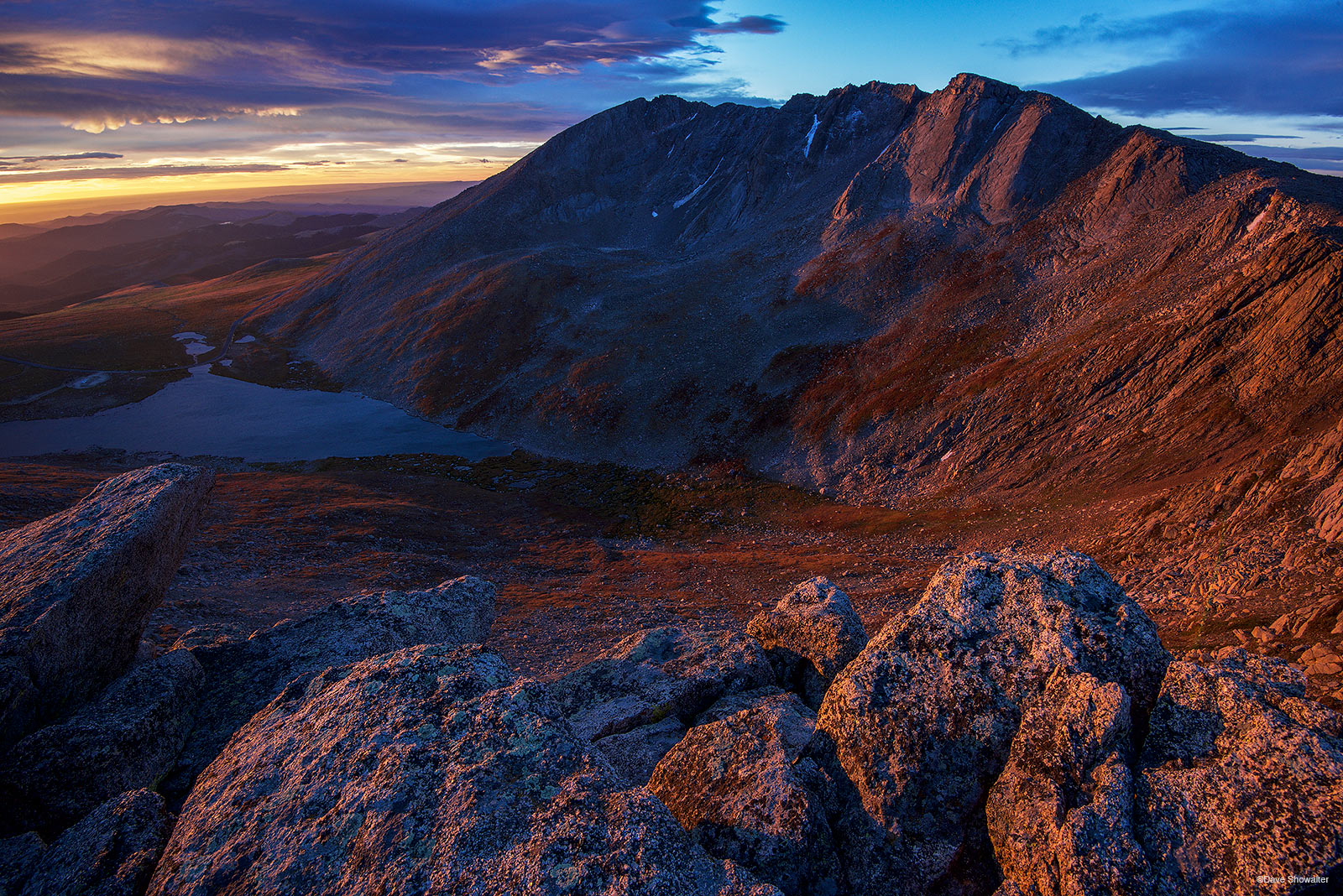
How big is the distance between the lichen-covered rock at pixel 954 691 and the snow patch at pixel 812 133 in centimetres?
12584

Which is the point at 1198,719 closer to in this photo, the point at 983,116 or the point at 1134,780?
the point at 1134,780

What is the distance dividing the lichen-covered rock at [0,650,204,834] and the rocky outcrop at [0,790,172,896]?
1293 millimetres

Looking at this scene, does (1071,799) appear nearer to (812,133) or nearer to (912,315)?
(912,315)

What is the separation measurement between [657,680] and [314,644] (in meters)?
9.11

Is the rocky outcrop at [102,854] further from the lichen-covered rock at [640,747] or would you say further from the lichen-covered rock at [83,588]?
the lichen-covered rock at [640,747]

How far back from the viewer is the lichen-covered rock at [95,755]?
1166 cm

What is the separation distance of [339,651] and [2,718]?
6013 millimetres

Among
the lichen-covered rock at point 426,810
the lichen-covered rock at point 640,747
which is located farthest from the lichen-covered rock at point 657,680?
the lichen-covered rock at point 426,810

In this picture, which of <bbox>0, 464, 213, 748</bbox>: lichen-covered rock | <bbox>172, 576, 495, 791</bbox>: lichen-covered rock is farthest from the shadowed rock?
<bbox>0, 464, 213, 748</bbox>: lichen-covered rock

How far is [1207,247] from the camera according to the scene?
5694cm

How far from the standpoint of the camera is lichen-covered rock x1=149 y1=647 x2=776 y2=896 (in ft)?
25.7

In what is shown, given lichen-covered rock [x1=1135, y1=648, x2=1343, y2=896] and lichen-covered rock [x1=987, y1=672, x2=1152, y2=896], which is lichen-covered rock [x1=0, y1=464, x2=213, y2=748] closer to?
lichen-covered rock [x1=987, y1=672, x2=1152, y2=896]

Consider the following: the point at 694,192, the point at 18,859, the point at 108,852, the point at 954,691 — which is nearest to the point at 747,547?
the point at 954,691

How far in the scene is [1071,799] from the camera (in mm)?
9359
